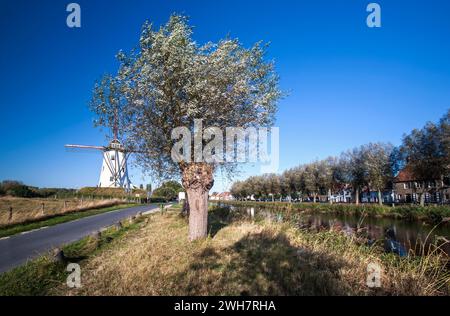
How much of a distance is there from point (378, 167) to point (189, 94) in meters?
56.8

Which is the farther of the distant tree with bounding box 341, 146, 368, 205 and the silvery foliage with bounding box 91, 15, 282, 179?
the distant tree with bounding box 341, 146, 368, 205

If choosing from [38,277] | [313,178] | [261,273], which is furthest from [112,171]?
[261,273]

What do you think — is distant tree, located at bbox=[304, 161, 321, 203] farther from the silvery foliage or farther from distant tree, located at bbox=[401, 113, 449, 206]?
the silvery foliage

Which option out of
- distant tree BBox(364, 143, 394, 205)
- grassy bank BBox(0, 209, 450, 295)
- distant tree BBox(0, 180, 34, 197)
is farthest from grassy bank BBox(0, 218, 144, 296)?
distant tree BBox(364, 143, 394, 205)

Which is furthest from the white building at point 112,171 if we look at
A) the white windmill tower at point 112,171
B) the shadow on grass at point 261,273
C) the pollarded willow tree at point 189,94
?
the shadow on grass at point 261,273

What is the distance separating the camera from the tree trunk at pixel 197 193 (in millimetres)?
11562

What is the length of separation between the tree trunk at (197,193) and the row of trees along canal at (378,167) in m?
41.7

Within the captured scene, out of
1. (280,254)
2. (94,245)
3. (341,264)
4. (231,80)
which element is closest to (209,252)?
(280,254)

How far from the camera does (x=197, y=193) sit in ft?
38.5

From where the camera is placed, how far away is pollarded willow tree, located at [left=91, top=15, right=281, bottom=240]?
10828 millimetres

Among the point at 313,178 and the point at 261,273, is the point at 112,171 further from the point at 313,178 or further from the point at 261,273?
the point at 261,273

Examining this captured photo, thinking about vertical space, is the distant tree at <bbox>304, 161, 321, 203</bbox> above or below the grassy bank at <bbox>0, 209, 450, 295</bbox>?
above

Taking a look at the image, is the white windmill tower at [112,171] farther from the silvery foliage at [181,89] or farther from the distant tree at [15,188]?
the silvery foliage at [181,89]

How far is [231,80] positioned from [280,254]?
22.6 ft
